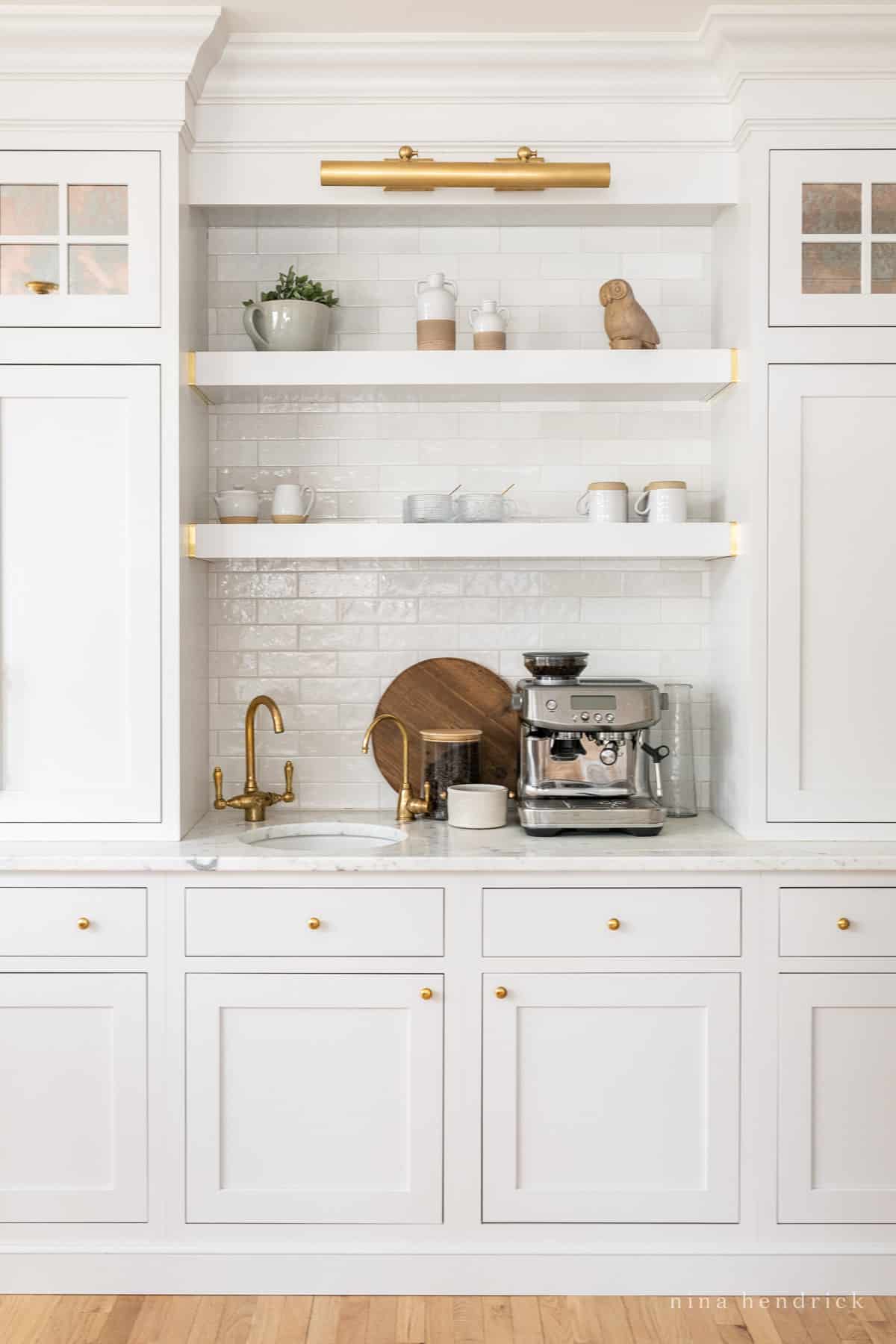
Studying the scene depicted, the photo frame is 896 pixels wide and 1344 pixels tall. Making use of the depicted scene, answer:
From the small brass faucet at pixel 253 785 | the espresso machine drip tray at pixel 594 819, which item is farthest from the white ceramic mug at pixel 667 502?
the small brass faucet at pixel 253 785

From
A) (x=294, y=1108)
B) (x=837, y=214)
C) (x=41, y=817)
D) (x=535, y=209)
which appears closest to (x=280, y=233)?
(x=535, y=209)

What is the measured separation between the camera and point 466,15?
2.53m

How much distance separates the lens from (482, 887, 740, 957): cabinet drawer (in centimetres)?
244

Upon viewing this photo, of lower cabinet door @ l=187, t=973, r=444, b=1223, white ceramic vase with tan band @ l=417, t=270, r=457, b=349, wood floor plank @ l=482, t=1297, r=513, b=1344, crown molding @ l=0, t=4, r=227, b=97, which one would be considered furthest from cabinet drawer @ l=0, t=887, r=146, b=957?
crown molding @ l=0, t=4, r=227, b=97

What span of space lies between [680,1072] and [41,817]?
1.55m

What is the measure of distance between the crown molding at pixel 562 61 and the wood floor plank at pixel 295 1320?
8.93 ft

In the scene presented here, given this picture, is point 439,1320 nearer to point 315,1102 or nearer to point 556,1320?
point 556,1320

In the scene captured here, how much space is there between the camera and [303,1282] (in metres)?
2.44

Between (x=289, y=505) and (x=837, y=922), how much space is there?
1.62m

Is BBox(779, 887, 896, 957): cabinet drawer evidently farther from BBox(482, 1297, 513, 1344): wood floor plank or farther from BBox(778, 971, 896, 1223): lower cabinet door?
BBox(482, 1297, 513, 1344): wood floor plank

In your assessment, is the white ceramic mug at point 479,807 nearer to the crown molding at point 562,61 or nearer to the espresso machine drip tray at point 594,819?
the espresso machine drip tray at point 594,819

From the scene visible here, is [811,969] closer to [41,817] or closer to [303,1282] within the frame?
[303,1282]

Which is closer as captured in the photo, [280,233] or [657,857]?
[657,857]

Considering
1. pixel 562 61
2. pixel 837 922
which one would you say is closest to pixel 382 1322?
pixel 837 922
